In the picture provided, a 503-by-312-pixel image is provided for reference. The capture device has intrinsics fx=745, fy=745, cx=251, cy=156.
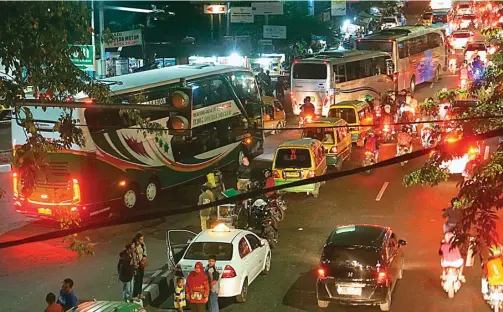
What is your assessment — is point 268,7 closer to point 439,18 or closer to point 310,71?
point 310,71

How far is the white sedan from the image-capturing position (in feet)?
→ 48.1

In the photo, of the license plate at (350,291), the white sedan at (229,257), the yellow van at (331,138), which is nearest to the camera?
the license plate at (350,291)

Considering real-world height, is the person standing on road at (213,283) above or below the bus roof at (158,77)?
below

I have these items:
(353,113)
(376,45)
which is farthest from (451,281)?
(376,45)

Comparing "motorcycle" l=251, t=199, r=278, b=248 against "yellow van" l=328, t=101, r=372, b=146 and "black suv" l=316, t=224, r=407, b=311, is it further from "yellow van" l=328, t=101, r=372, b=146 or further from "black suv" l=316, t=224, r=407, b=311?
"yellow van" l=328, t=101, r=372, b=146

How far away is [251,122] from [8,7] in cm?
1749

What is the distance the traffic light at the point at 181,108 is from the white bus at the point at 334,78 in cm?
2502

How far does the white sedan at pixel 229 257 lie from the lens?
577 inches

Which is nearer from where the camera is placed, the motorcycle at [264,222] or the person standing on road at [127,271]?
the person standing on road at [127,271]

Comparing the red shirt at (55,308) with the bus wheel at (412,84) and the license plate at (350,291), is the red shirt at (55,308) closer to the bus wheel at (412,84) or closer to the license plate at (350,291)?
the license plate at (350,291)

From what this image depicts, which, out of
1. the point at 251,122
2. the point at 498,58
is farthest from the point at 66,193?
the point at 498,58

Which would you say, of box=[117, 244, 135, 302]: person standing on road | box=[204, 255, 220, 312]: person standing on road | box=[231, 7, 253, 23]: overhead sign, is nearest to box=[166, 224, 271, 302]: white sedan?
box=[204, 255, 220, 312]: person standing on road

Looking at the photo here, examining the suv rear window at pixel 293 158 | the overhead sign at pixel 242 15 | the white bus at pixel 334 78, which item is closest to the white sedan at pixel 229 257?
the suv rear window at pixel 293 158

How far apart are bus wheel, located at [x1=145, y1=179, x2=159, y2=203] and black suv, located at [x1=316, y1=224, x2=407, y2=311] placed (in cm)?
891
